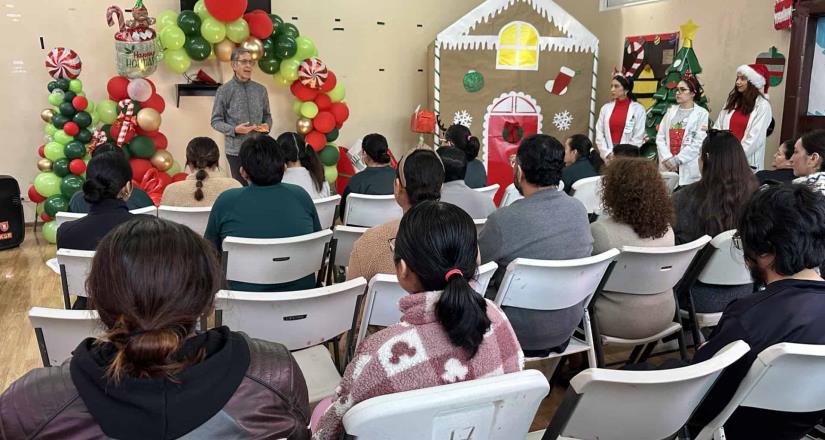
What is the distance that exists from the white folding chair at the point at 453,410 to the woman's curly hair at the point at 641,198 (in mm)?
1499

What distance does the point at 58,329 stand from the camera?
1556 millimetres

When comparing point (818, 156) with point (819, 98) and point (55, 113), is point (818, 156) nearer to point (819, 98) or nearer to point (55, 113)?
point (819, 98)

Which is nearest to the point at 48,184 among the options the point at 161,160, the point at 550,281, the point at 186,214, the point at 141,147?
the point at 141,147

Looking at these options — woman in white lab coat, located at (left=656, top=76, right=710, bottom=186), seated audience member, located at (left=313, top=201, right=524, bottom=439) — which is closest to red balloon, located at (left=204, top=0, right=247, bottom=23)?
woman in white lab coat, located at (left=656, top=76, right=710, bottom=186)

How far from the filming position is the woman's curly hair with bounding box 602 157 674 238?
7.89 feet

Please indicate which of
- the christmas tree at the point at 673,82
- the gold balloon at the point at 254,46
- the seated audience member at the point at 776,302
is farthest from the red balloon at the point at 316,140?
the seated audience member at the point at 776,302

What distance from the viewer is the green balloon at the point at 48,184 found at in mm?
5062

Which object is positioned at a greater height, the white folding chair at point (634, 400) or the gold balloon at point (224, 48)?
the gold balloon at point (224, 48)

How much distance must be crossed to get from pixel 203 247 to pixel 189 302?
98mm

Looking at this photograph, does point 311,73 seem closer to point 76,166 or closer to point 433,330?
point 76,166

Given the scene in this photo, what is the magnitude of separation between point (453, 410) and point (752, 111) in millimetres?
4693

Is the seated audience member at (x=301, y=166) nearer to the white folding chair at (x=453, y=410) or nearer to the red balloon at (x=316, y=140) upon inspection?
the red balloon at (x=316, y=140)

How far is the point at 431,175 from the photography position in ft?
7.38

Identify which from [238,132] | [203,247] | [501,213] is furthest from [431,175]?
[238,132]
